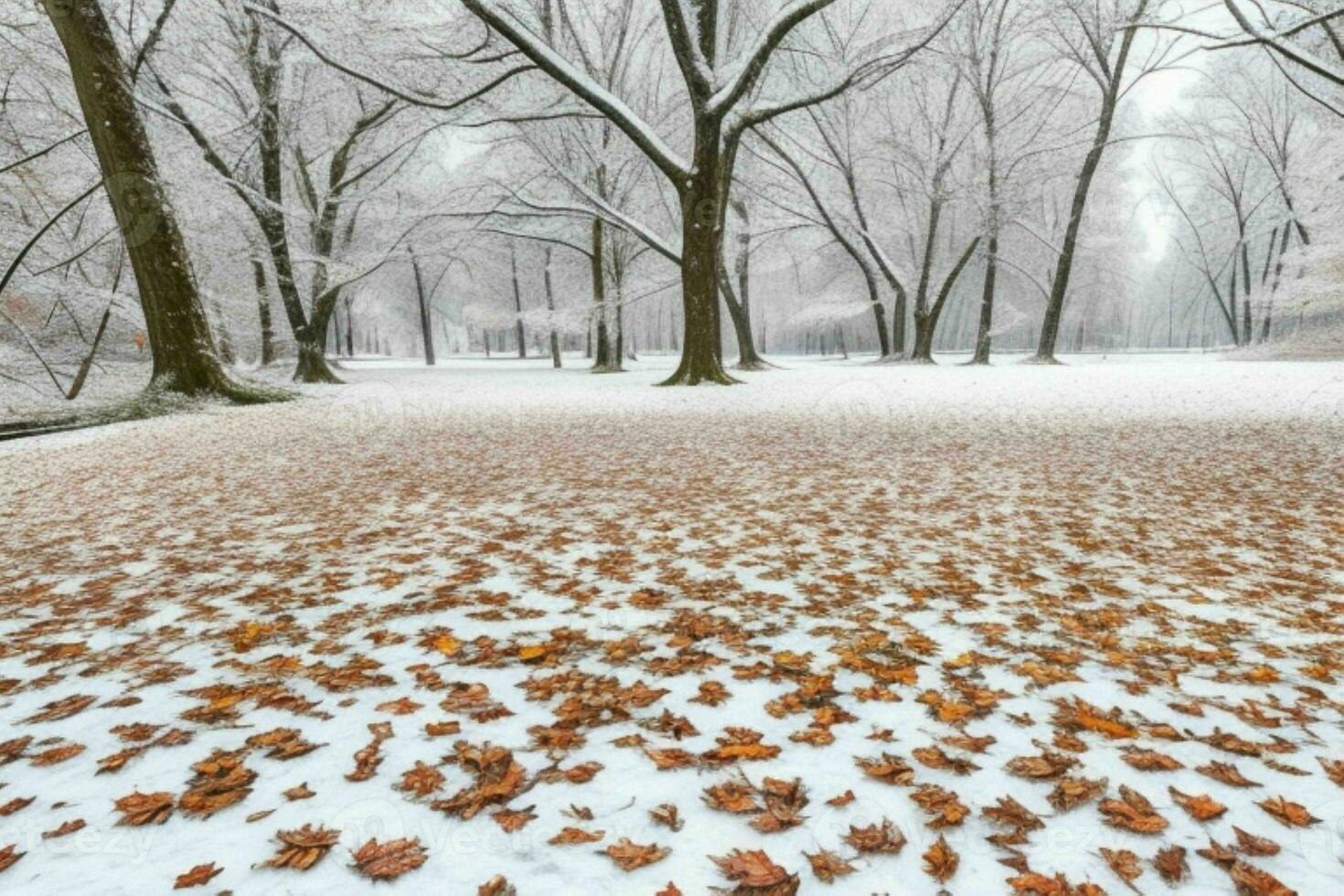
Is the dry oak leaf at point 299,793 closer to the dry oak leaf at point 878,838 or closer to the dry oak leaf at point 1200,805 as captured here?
the dry oak leaf at point 878,838

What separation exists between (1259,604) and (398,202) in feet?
81.2

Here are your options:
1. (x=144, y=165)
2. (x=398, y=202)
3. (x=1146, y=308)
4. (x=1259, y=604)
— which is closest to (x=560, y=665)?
(x=1259, y=604)

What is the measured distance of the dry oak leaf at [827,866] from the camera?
1430 millimetres

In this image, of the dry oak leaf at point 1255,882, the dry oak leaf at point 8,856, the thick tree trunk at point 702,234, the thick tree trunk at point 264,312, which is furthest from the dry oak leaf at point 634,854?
the thick tree trunk at point 264,312

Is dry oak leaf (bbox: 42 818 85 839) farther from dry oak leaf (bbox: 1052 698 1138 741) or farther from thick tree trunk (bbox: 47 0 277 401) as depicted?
thick tree trunk (bbox: 47 0 277 401)

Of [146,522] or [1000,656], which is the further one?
[146,522]

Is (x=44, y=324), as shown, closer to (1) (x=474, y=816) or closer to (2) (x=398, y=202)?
(2) (x=398, y=202)

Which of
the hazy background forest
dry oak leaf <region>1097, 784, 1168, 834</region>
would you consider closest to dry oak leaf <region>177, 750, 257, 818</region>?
dry oak leaf <region>1097, 784, 1168, 834</region>

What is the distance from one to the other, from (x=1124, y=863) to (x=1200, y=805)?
0.35m

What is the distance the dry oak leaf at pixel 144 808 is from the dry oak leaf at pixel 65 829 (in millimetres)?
76

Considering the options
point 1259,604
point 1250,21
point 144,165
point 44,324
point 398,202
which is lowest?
point 1259,604

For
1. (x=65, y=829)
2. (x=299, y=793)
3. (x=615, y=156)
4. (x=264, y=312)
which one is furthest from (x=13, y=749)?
(x=264, y=312)

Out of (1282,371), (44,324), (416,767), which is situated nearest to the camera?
(416,767)

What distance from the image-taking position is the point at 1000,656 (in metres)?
2.47
